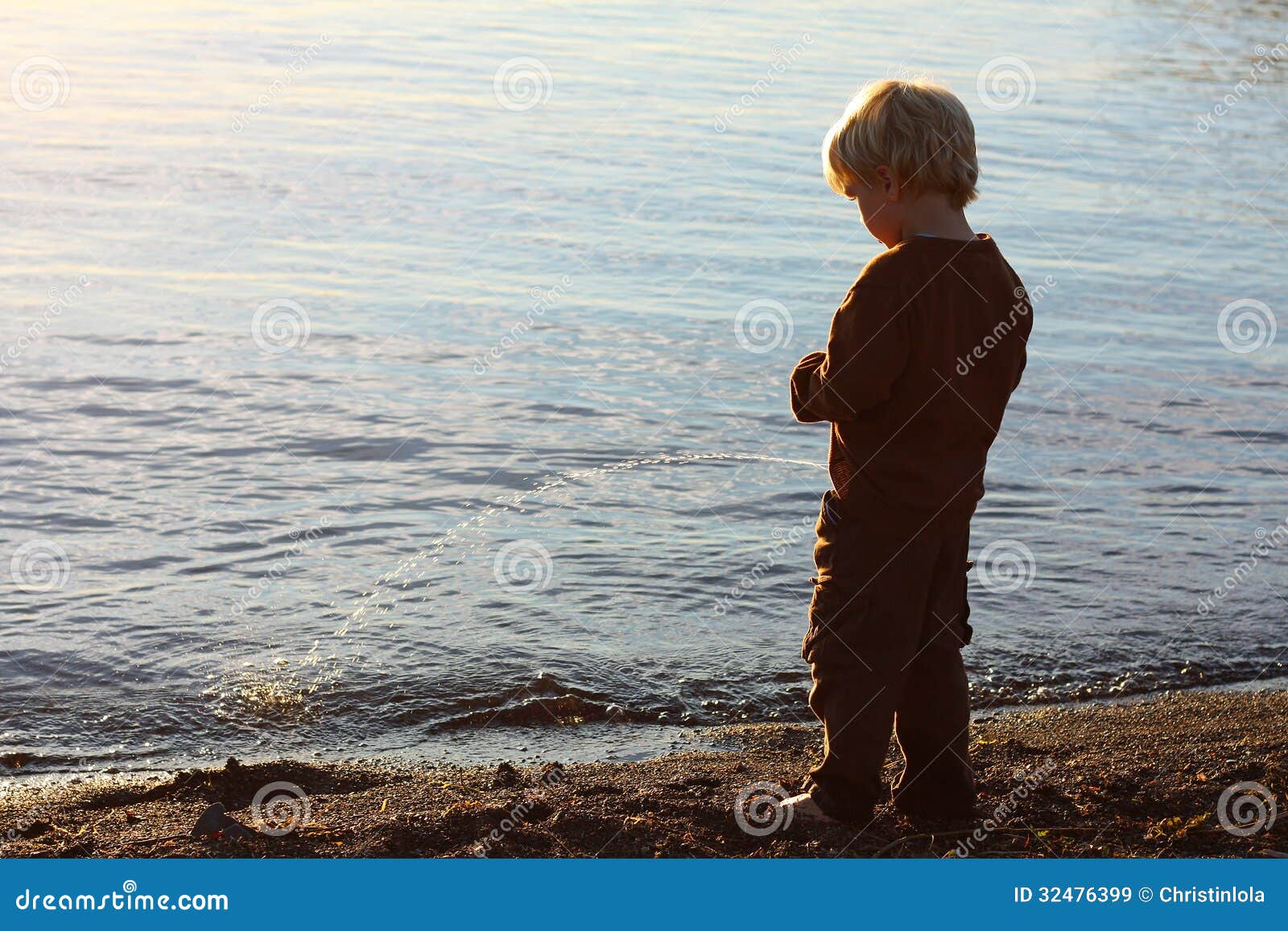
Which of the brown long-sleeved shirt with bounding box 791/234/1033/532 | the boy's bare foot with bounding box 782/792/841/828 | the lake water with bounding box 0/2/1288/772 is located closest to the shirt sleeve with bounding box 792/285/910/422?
the brown long-sleeved shirt with bounding box 791/234/1033/532

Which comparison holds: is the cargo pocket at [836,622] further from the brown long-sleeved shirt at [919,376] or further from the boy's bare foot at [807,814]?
the boy's bare foot at [807,814]

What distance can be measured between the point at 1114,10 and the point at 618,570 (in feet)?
98.0

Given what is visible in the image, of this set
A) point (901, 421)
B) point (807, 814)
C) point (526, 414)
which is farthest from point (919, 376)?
point (526, 414)

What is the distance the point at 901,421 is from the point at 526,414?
4919 millimetres

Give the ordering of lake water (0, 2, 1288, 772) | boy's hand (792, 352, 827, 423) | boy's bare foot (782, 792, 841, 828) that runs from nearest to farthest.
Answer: boy's hand (792, 352, 827, 423) → boy's bare foot (782, 792, 841, 828) → lake water (0, 2, 1288, 772)

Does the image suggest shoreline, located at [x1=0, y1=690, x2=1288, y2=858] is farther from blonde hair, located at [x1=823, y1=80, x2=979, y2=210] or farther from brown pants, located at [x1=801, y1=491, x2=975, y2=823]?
blonde hair, located at [x1=823, y1=80, x2=979, y2=210]

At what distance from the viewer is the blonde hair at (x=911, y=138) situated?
10.7ft

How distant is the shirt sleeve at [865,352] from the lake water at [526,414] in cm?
186

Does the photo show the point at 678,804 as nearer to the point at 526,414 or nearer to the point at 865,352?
the point at 865,352

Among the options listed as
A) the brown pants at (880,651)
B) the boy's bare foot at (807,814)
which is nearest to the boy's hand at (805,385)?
the brown pants at (880,651)

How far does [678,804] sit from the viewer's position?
384 cm

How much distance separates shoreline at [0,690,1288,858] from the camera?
3508 mm

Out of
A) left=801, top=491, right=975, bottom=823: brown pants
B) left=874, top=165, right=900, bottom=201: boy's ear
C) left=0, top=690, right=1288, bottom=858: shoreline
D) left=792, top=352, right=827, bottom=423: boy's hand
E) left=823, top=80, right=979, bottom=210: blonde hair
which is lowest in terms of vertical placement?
left=0, top=690, right=1288, bottom=858: shoreline

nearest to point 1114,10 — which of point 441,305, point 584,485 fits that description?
point 441,305
